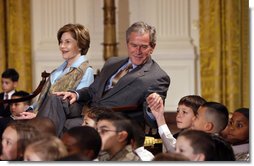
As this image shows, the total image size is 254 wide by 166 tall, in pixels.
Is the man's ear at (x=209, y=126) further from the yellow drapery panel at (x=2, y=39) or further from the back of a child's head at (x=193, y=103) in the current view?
the yellow drapery panel at (x=2, y=39)

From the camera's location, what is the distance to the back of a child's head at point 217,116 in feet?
12.0

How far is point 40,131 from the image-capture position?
344 cm

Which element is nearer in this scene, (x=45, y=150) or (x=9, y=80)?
(x=45, y=150)

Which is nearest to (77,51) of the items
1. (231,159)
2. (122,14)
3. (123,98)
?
(123,98)

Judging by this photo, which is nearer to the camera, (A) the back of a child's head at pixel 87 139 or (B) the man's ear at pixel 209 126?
(A) the back of a child's head at pixel 87 139

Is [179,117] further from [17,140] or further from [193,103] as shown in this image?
[17,140]

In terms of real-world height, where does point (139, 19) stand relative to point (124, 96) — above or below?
above

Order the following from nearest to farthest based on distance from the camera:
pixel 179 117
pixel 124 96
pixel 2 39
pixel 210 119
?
pixel 210 119 < pixel 179 117 < pixel 124 96 < pixel 2 39

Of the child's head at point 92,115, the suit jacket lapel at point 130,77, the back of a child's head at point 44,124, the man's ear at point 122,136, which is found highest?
the suit jacket lapel at point 130,77

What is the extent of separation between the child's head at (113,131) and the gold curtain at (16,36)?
2.01 meters

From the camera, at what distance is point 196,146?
3.06m

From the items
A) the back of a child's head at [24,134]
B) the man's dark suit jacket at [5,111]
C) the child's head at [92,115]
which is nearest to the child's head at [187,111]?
the child's head at [92,115]

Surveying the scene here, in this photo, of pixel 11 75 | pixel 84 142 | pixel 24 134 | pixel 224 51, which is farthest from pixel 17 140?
pixel 224 51

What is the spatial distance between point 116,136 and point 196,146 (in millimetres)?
491
